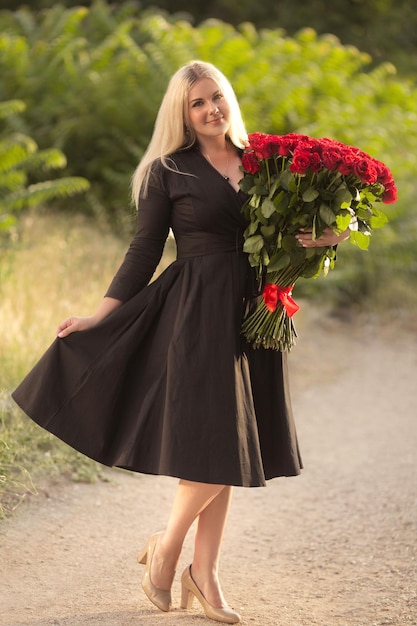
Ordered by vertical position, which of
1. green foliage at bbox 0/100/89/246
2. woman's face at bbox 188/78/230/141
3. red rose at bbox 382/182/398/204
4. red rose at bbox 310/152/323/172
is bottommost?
red rose at bbox 382/182/398/204

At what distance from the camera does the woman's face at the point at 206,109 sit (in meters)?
3.49

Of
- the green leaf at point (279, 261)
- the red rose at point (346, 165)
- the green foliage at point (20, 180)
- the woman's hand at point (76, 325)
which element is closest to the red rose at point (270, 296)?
the green leaf at point (279, 261)

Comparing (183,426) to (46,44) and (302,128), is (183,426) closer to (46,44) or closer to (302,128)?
(302,128)

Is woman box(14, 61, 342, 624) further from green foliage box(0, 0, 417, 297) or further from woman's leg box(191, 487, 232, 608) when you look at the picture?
green foliage box(0, 0, 417, 297)

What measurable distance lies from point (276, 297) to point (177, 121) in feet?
2.56

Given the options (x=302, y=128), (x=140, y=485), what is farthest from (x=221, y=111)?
(x=302, y=128)

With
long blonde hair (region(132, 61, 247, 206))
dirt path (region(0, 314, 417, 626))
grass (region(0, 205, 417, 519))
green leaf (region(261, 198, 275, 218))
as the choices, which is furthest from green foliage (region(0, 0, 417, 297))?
green leaf (region(261, 198, 275, 218))

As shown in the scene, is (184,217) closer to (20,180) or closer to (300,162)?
(300,162)

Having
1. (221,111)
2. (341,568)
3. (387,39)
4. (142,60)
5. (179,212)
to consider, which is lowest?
(341,568)

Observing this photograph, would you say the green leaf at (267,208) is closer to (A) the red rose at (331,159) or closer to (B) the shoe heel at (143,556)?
(A) the red rose at (331,159)

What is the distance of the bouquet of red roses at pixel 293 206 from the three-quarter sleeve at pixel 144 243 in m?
0.33

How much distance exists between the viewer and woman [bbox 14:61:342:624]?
3.26 meters

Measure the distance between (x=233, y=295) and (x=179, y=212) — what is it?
38cm

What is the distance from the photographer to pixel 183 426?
127 inches
